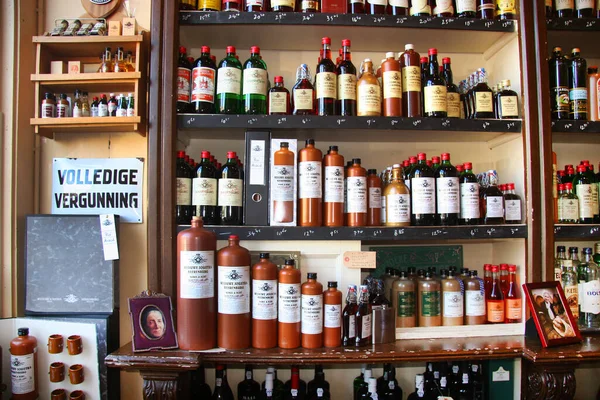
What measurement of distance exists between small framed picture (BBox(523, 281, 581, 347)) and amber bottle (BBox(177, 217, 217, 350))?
1.35 m

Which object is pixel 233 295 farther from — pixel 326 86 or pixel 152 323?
pixel 326 86

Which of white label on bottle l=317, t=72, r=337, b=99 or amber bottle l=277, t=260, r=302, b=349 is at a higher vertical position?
white label on bottle l=317, t=72, r=337, b=99

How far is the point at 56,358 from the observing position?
1.74 m

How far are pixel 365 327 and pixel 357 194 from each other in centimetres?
57

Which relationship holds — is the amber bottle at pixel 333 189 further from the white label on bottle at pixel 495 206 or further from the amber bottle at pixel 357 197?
the white label on bottle at pixel 495 206

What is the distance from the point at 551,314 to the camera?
1.71 meters

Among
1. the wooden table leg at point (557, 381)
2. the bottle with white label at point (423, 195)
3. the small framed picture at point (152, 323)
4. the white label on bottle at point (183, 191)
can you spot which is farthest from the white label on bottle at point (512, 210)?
the small framed picture at point (152, 323)

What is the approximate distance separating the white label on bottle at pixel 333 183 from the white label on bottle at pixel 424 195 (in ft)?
1.15

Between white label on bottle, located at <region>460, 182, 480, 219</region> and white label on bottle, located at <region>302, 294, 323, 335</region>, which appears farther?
white label on bottle, located at <region>460, 182, 480, 219</region>

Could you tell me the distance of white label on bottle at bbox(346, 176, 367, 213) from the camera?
69.2 inches

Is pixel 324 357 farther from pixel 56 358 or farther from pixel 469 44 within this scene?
pixel 469 44

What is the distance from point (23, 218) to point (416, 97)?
1933mm

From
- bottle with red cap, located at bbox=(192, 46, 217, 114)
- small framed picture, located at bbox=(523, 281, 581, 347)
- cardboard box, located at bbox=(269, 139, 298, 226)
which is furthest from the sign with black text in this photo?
small framed picture, located at bbox=(523, 281, 581, 347)

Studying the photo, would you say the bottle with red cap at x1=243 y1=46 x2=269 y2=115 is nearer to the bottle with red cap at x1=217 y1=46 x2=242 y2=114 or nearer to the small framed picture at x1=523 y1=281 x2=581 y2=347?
the bottle with red cap at x1=217 y1=46 x2=242 y2=114
